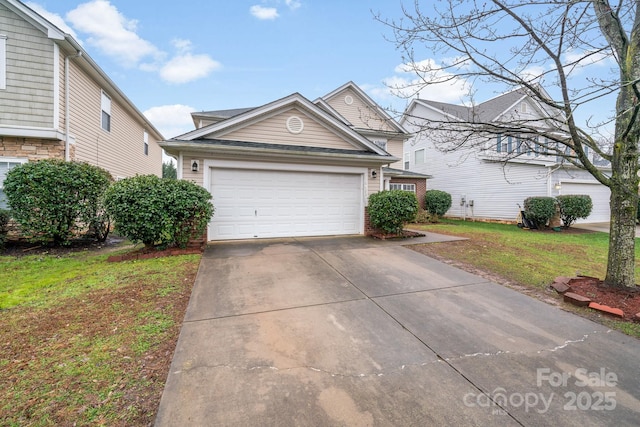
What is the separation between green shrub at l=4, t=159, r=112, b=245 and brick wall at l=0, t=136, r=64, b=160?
163 centimetres

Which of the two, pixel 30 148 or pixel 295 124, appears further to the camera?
pixel 295 124

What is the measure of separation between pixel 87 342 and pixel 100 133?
10.7 metres

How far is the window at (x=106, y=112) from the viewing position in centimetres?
1075

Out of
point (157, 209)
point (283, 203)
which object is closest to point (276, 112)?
point (283, 203)

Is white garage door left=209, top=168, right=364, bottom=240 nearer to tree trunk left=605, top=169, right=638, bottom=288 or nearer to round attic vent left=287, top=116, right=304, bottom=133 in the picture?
round attic vent left=287, top=116, right=304, bottom=133

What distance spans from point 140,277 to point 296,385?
391 cm

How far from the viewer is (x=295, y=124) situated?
879 cm

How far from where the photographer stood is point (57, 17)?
913cm

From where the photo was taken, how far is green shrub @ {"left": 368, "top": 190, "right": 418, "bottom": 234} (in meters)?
8.34

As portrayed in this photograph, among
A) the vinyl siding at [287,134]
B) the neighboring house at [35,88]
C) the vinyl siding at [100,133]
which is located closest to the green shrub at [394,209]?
the vinyl siding at [287,134]

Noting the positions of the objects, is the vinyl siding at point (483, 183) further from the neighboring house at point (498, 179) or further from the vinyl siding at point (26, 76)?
the vinyl siding at point (26, 76)

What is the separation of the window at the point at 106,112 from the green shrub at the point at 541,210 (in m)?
18.9

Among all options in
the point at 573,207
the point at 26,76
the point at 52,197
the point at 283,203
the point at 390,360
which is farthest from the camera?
the point at 573,207

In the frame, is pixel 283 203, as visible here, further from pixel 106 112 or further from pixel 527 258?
pixel 106 112
